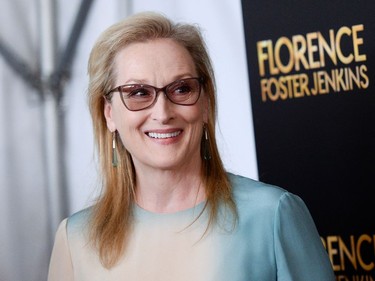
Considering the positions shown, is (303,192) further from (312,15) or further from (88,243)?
(88,243)

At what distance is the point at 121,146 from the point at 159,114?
207 millimetres

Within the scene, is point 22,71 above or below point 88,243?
above

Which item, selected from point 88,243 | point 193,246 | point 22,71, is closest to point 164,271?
point 193,246

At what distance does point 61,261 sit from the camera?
2148 millimetres

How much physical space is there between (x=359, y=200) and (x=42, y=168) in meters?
1.05

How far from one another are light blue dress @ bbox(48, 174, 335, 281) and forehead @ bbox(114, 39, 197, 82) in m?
0.29

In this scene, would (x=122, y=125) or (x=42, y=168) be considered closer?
(x=122, y=125)

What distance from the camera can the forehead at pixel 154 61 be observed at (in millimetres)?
1959

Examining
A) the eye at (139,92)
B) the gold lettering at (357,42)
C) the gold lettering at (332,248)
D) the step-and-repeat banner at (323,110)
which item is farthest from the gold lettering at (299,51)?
the eye at (139,92)

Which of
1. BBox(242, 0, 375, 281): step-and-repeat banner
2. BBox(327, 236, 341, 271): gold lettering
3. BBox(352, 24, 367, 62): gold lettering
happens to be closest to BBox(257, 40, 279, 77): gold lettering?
BBox(242, 0, 375, 281): step-and-repeat banner

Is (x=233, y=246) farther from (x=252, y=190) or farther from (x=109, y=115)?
(x=109, y=115)

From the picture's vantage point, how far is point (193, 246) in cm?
198

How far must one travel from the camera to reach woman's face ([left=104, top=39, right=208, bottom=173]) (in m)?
1.95

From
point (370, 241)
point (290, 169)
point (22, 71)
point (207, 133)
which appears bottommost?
point (370, 241)
